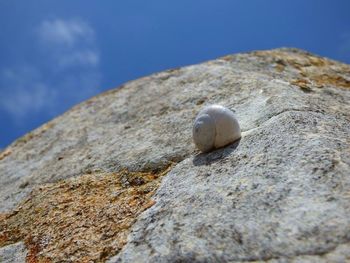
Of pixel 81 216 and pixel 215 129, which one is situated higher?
pixel 215 129

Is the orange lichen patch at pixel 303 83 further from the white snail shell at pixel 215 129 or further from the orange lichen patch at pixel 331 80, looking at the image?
the white snail shell at pixel 215 129

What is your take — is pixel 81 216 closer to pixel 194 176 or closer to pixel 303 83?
pixel 194 176

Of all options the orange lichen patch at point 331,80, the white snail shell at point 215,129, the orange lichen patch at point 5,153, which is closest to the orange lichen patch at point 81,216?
the white snail shell at point 215,129

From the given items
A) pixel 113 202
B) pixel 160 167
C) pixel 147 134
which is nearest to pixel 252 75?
pixel 147 134

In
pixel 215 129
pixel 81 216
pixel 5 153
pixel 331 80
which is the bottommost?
pixel 81 216

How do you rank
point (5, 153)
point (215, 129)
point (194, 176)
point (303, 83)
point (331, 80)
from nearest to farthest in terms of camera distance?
point (194, 176)
point (215, 129)
point (303, 83)
point (331, 80)
point (5, 153)

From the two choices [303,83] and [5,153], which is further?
[5,153]

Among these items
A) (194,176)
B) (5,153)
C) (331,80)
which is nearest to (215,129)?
(194,176)

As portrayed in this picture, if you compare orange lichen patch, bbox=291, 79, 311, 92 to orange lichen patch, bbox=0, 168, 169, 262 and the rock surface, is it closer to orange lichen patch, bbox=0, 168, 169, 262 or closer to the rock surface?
the rock surface
